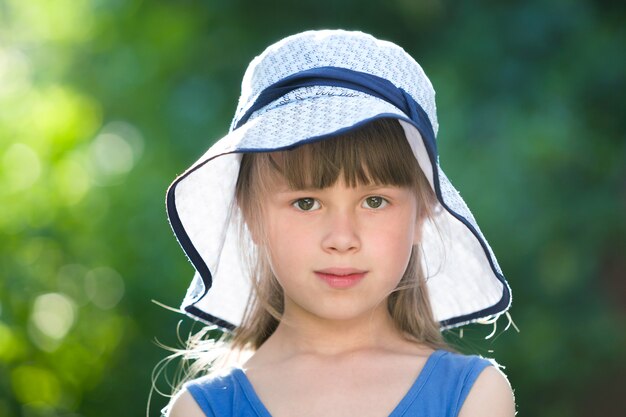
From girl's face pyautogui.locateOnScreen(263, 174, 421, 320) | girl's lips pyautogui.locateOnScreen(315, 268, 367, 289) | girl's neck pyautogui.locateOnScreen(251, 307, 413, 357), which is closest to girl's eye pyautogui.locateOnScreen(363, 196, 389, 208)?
girl's face pyautogui.locateOnScreen(263, 174, 421, 320)

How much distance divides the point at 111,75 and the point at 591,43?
1.84m

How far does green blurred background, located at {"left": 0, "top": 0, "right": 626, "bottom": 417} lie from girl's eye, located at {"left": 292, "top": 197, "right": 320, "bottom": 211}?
1998 mm

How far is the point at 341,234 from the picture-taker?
2.04 metres

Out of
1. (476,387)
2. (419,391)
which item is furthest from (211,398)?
(476,387)

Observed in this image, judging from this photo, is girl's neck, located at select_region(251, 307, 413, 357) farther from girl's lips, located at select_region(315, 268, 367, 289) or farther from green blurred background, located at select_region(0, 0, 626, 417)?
green blurred background, located at select_region(0, 0, 626, 417)

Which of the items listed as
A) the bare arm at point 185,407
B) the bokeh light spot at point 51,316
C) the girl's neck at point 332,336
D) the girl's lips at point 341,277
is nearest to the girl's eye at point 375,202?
the girl's lips at point 341,277

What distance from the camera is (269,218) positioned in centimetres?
213

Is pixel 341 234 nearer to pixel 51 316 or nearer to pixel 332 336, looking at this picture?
pixel 332 336

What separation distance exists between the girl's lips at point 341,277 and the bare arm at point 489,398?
0.94 ft

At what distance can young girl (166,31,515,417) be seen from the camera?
2.05 meters

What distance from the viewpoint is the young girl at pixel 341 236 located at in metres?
2.05

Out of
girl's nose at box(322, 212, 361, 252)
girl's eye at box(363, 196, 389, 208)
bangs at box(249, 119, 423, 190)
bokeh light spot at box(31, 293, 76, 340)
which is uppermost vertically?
bangs at box(249, 119, 423, 190)

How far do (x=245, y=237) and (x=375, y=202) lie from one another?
1.10ft

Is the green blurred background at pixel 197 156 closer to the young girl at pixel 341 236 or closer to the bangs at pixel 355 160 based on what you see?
the young girl at pixel 341 236
